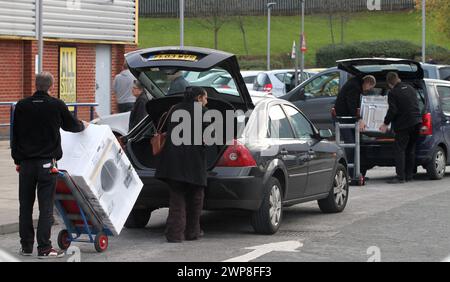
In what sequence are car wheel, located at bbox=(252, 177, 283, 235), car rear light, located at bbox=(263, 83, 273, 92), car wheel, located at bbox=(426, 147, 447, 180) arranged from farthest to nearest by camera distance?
car rear light, located at bbox=(263, 83, 273, 92) → car wheel, located at bbox=(426, 147, 447, 180) → car wheel, located at bbox=(252, 177, 283, 235)

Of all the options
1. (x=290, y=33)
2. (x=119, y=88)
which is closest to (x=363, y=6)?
(x=290, y=33)

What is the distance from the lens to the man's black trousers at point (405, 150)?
17359 mm

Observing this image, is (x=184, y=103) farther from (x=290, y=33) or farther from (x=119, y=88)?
(x=290, y=33)

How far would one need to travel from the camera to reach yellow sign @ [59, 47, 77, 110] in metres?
27.9

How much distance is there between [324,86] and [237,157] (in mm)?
12832

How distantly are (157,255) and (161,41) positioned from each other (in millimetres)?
61027

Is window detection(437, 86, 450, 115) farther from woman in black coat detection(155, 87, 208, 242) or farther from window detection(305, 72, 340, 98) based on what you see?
woman in black coat detection(155, 87, 208, 242)

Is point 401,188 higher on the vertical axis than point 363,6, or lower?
lower

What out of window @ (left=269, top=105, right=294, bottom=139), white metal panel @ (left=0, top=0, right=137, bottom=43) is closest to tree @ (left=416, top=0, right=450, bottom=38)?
white metal panel @ (left=0, top=0, right=137, bottom=43)

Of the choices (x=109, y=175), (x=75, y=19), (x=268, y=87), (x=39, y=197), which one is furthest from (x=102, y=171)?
(x=268, y=87)

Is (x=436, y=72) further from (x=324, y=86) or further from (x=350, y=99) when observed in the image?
(x=350, y=99)

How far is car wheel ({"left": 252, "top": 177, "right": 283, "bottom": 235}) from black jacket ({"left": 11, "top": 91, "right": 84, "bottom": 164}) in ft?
8.25

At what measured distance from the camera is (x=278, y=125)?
12.3 meters

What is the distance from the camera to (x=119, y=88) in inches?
757
